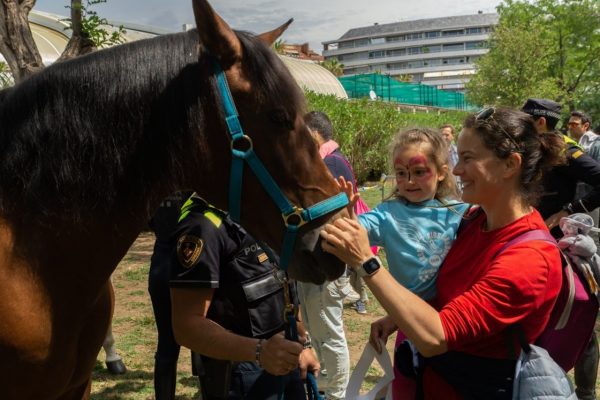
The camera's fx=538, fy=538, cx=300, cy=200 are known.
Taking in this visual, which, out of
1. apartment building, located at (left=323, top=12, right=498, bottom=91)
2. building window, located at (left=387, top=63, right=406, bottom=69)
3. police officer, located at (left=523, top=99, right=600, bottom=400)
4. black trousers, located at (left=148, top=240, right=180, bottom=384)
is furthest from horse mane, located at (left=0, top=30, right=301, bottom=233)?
building window, located at (left=387, top=63, right=406, bottom=69)

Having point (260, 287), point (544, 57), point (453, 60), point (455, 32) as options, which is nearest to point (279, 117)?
point (260, 287)

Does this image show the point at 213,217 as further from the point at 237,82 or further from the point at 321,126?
the point at 321,126

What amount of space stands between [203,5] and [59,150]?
0.65 metres

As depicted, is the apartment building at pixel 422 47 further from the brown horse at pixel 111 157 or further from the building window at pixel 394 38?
the brown horse at pixel 111 157

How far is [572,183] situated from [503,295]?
341 cm

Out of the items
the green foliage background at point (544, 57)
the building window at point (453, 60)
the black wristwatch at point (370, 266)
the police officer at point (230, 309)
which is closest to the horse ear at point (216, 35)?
the police officer at point (230, 309)

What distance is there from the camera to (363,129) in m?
17.0

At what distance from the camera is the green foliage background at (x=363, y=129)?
15.6m

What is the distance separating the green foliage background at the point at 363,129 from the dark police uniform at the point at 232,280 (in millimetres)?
12928

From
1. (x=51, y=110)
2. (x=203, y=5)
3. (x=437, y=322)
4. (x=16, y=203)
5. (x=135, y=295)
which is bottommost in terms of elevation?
(x=135, y=295)

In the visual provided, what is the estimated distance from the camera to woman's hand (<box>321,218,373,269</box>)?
65.4 inches

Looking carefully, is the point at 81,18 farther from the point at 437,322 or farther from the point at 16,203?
the point at 437,322

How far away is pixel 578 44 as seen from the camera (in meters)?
29.9

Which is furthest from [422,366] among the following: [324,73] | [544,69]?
[544,69]
